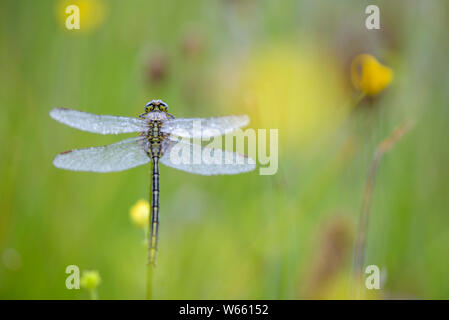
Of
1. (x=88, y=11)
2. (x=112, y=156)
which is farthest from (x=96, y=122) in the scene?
(x=88, y=11)

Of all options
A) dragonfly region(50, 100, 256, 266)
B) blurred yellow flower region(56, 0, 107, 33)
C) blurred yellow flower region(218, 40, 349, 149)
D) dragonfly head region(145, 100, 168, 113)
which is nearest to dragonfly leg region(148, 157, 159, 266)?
dragonfly region(50, 100, 256, 266)

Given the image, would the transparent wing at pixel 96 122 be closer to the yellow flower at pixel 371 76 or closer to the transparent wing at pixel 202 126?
the transparent wing at pixel 202 126

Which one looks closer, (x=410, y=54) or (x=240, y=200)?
(x=240, y=200)

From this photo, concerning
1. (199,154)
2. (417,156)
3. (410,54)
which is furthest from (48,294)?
(410,54)

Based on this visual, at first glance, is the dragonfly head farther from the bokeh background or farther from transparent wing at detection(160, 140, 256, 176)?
the bokeh background

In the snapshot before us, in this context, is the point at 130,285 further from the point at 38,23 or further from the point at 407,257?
the point at 38,23

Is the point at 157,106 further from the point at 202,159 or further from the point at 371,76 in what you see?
the point at 371,76

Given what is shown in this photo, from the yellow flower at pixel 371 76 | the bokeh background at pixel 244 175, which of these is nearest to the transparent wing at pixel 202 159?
the bokeh background at pixel 244 175
